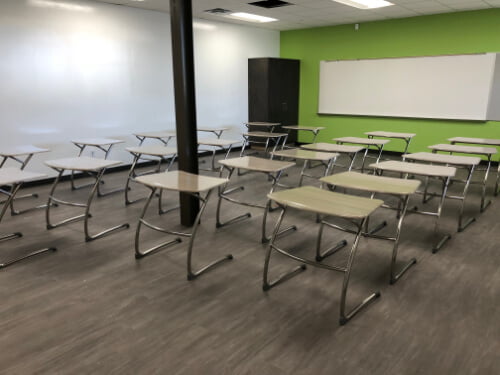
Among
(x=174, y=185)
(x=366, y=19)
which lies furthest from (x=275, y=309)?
(x=366, y=19)

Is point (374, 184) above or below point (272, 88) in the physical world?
below

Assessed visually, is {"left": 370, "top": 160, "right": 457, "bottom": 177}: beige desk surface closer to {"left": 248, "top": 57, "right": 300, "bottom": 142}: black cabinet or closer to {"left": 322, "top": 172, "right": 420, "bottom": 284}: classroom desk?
{"left": 322, "top": 172, "right": 420, "bottom": 284}: classroom desk

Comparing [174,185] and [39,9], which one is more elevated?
[39,9]

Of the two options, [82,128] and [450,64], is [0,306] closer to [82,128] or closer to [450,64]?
[82,128]

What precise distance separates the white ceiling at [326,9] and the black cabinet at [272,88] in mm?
1015

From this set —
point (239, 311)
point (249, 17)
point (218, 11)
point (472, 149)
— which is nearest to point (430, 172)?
point (472, 149)

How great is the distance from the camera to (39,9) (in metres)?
5.43

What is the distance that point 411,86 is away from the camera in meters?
7.76

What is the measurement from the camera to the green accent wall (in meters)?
6.93

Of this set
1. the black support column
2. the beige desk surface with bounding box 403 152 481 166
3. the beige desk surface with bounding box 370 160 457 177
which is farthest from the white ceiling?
the beige desk surface with bounding box 370 160 457 177

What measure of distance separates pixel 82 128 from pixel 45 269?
3705 millimetres

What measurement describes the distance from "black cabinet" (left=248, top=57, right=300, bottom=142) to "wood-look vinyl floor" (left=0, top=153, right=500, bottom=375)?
218 inches

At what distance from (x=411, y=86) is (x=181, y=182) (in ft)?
21.1

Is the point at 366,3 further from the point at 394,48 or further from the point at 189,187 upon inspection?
the point at 189,187
